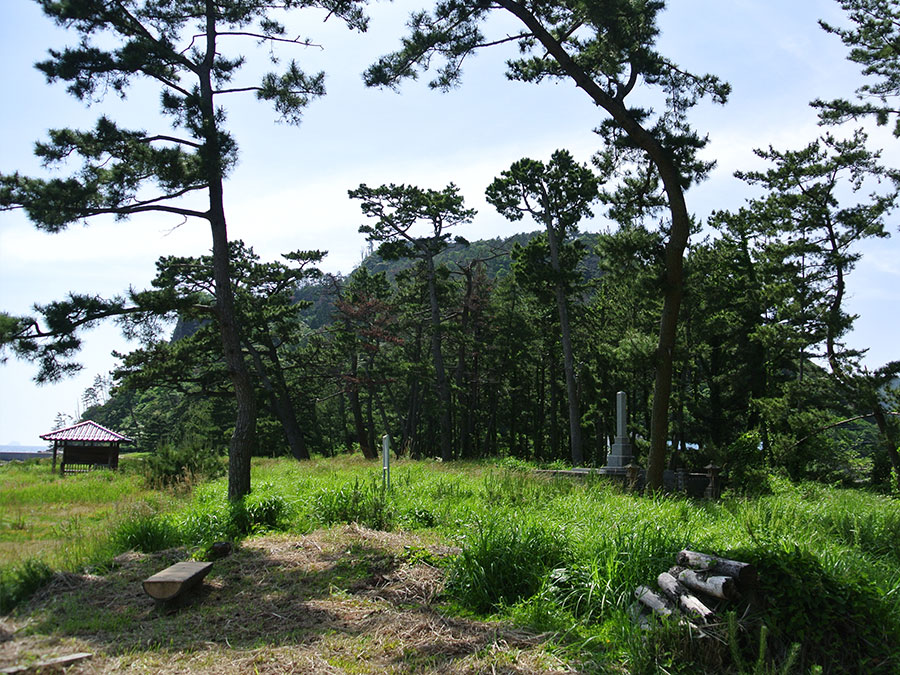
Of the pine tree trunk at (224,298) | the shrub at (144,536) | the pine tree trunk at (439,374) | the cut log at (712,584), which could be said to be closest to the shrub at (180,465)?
the pine tree trunk at (224,298)

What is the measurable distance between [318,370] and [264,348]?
8.91ft

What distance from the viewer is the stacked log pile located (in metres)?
3.95

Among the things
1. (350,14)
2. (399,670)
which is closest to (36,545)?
(399,670)

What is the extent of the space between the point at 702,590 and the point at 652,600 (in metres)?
0.33

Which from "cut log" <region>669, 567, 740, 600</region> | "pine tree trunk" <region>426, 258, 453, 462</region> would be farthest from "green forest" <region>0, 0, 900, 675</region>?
"pine tree trunk" <region>426, 258, 453, 462</region>

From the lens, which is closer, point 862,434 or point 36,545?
point 36,545

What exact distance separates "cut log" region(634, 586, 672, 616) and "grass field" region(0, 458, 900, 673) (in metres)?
0.12

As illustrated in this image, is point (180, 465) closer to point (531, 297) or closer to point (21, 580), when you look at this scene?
point (21, 580)

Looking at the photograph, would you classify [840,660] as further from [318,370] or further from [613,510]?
[318,370]

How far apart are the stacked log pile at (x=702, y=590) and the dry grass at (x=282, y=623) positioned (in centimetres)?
80

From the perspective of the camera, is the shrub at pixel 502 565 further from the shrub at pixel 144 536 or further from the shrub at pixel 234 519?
the shrub at pixel 144 536

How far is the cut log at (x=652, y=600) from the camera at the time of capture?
406 cm

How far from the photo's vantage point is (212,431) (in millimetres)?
Result: 36688

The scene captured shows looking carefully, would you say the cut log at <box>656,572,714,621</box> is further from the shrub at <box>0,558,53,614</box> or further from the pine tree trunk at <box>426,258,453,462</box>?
the pine tree trunk at <box>426,258,453,462</box>
